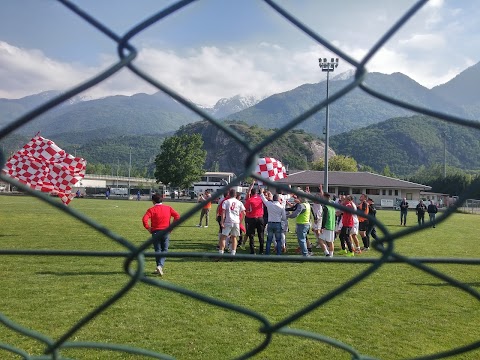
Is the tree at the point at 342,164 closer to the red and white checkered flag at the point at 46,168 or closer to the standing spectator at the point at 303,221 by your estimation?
the red and white checkered flag at the point at 46,168

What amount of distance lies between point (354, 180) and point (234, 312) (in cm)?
6144

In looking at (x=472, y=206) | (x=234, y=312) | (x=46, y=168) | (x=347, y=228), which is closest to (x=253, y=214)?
(x=347, y=228)

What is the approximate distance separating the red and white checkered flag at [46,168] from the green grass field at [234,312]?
→ 118 inches

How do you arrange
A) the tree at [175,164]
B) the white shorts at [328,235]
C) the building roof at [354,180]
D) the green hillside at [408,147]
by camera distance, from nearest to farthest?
the white shorts at [328,235]
the building roof at [354,180]
the tree at [175,164]
the green hillside at [408,147]

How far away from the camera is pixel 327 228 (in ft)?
30.9

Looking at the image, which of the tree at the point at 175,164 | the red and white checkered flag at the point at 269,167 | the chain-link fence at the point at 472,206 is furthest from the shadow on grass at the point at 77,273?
the tree at the point at 175,164

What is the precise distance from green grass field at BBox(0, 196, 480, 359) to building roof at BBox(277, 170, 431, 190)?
51.8 metres

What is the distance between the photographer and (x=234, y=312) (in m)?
5.21

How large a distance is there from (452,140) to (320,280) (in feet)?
531

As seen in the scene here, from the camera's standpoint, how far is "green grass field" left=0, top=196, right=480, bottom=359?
4227 mm

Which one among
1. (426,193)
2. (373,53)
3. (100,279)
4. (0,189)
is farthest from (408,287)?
(426,193)

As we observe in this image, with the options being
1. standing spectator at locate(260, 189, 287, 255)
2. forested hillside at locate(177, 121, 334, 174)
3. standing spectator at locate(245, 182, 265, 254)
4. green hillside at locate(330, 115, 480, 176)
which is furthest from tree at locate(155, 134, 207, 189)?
green hillside at locate(330, 115, 480, 176)

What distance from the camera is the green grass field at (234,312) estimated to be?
4.23 meters

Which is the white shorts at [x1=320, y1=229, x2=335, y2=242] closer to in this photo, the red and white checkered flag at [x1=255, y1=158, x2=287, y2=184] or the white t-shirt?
the white t-shirt
